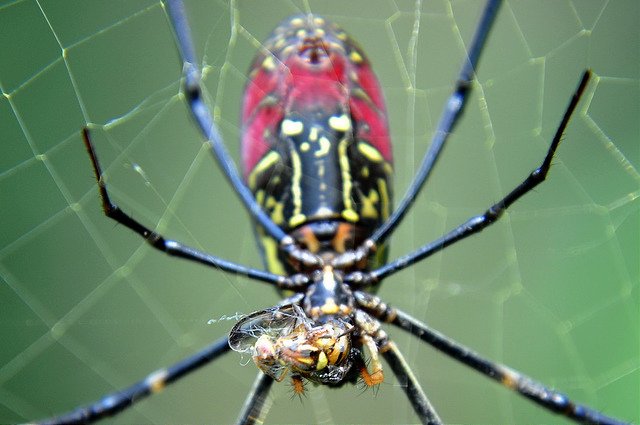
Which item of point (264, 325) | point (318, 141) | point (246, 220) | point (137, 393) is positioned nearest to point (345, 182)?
point (318, 141)

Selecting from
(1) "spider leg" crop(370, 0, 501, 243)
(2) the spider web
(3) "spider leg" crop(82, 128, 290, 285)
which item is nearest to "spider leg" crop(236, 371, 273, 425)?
(3) "spider leg" crop(82, 128, 290, 285)

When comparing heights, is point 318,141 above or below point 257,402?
above

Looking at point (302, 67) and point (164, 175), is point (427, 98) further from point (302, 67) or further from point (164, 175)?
point (302, 67)

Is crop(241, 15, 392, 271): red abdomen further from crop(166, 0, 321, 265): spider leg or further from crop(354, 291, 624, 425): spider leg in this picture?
crop(354, 291, 624, 425): spider leg

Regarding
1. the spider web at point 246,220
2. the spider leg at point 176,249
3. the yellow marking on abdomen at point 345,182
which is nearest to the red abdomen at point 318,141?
the yellow marking on abdomen at point 345,182

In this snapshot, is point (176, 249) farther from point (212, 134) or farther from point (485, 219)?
point (485, 219)

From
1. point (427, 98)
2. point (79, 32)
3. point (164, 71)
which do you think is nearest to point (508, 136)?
point (427, 98)

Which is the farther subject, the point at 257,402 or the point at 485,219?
the point at 257,402
